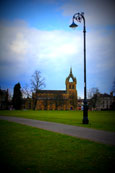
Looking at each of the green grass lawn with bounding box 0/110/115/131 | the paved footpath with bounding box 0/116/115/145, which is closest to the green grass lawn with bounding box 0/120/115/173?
the paved footpath with bounding box 0/116/115/145

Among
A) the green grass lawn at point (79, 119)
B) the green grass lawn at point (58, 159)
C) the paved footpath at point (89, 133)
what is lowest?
the green grass lawn at point (79, 119)

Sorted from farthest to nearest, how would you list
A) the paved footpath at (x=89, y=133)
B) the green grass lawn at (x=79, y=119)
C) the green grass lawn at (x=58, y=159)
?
the green grass lawn at (x=79, y=119)
the paved footpath at (x=89, y=133)
the green grass lawn at (x=58, y=159)

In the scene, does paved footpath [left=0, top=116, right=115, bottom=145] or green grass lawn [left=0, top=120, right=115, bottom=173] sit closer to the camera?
green grass lawn [left=0, top=120, right=115, bottom=173]

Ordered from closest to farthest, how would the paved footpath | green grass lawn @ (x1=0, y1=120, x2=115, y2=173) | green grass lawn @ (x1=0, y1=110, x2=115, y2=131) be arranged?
green grass lawn @ (x1=0, y1=120, x2=115, y2=173) < the paved footpath < green grass lawn @ (x1=0, y1=110, x2=115, y2=131)

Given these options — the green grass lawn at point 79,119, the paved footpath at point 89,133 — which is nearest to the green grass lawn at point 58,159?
the paved footpath at point 89,133

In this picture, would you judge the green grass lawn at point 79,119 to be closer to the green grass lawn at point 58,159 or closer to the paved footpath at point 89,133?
the paved footpath at point 89,133

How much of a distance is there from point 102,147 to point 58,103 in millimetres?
105725

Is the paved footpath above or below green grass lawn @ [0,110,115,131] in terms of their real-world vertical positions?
above

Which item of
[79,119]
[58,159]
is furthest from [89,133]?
[79,119]

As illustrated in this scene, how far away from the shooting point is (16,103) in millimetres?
89750

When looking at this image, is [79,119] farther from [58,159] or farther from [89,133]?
[58,159]

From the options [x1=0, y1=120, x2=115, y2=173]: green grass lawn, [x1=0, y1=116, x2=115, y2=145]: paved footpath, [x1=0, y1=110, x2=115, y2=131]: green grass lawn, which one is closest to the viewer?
[x1=0, y1=120, x2=115, y2=173]: green grass lawn

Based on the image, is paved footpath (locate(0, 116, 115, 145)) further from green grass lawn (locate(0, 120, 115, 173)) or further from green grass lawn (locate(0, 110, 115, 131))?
green grass lawn (locate(0, 110, 115, 131))

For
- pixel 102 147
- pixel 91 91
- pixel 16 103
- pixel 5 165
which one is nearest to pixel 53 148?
pixel 102 147
